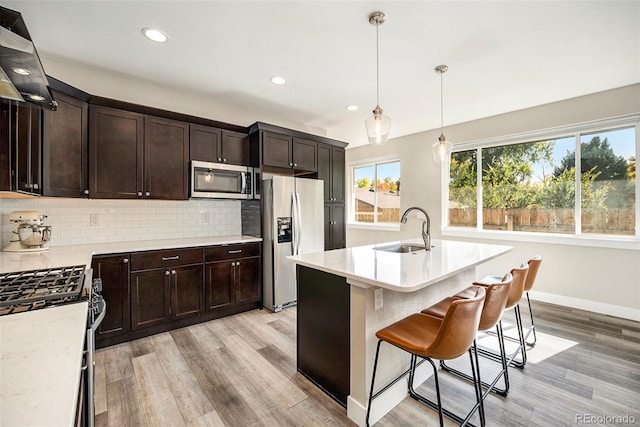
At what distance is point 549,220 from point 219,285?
170 inches

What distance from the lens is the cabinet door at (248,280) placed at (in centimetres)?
341

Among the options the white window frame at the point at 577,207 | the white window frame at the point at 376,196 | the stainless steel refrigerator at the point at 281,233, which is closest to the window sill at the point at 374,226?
the white window frame at the point at 376,196

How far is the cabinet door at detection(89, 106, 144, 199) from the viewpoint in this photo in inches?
107

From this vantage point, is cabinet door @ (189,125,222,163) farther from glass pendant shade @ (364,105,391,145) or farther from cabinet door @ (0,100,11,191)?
glass pendant shade @ (364,105,391,145)

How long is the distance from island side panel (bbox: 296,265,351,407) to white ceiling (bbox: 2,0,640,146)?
1890 millimetres

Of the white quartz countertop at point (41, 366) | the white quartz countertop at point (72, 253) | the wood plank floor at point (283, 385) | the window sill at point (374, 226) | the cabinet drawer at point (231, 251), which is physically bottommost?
the wood plank floor at point (283, 385)

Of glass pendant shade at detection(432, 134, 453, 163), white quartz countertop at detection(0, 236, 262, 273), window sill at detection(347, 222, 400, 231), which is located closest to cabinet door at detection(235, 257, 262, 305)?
white quartz countertop at detection(0, 236, 262, 273)

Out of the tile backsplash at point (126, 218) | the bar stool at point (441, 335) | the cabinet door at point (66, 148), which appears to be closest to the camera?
the bar stool at point (441, 335)

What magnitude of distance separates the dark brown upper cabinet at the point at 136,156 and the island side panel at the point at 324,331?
1.96 m

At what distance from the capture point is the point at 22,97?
1364 millimetres

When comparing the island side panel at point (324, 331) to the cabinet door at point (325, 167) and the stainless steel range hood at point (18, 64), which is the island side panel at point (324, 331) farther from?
the cabinet door at point (325, 167)

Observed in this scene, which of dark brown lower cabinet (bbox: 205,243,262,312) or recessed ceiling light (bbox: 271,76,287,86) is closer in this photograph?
recessed ceiling light (bbox: 271,76,287,86)

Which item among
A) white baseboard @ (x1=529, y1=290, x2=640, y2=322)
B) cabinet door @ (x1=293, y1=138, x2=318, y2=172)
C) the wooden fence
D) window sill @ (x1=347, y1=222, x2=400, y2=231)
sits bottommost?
white baseboard @ (x1=529, y1=290, x2=640, y2=322)

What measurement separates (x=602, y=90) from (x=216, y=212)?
16.1ft
